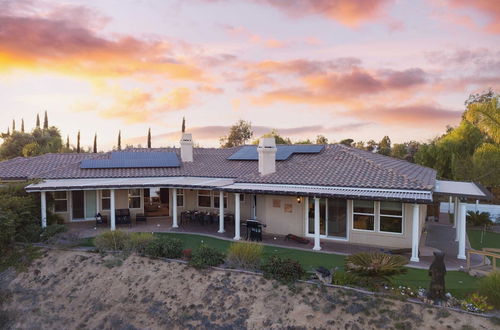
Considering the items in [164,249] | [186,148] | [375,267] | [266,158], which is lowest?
[164,249]

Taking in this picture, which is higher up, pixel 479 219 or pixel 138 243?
pixel 138 243

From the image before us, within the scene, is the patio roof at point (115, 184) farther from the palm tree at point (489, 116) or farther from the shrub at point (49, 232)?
the palm tree at point (489, 116)

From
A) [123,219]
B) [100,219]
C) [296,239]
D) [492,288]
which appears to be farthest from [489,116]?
[100,219]

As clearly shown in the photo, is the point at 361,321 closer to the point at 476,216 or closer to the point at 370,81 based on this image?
the point at 476,216

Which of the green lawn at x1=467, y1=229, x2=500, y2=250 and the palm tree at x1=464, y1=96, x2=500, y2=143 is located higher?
the palm tree at x1=464, y1=96, x2=500, y2=143

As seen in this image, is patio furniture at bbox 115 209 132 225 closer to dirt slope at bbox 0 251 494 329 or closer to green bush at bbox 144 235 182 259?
dirt slope at bbox 0 251 494 329

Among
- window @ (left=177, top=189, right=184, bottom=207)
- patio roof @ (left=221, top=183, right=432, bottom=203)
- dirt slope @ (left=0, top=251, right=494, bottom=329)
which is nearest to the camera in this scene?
dirt slope @ (left=0, top=251, right=494, bottom=329)

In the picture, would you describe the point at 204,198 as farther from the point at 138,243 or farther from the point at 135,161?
the point at 138,243

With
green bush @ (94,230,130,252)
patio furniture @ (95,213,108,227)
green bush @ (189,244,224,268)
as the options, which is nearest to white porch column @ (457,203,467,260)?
green bush @ (189,244,224,268)
